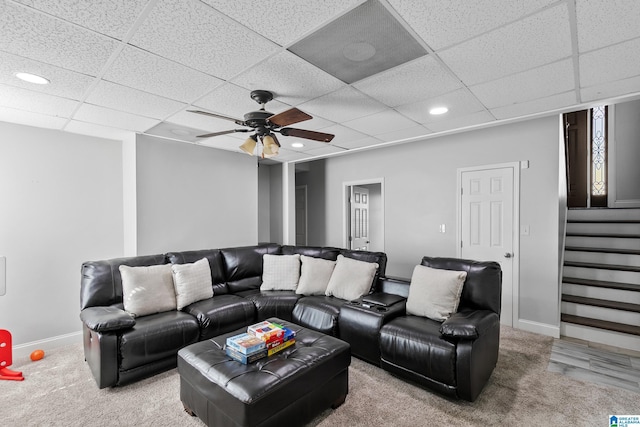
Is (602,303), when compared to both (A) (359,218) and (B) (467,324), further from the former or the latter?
(A) (359,218)

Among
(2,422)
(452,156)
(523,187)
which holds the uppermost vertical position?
(452,156)

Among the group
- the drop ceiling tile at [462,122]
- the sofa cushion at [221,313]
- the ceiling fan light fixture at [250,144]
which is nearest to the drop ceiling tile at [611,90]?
the drop ceiling tile at [462,122]

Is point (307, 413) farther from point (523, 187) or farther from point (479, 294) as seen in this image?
point (523, 187)

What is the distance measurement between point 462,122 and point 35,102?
422 cm

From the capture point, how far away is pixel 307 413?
6.56ft

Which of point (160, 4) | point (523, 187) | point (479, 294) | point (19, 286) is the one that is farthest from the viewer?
point (523, 187)

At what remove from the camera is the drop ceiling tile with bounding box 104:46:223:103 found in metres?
2.00

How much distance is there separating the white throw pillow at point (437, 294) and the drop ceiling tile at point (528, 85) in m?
1.60

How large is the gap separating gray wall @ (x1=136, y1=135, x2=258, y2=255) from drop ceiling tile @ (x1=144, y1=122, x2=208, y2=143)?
0.20 meters

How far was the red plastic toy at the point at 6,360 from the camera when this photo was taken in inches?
104

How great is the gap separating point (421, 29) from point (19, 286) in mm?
4491

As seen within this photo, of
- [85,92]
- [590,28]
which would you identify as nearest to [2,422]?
[85,92]

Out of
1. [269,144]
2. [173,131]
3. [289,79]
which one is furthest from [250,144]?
[173,131]

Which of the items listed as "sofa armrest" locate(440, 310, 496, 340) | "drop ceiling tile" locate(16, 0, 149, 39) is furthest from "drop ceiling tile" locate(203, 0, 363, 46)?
"sofa armrest" locate(440, 310, 496, 340)
